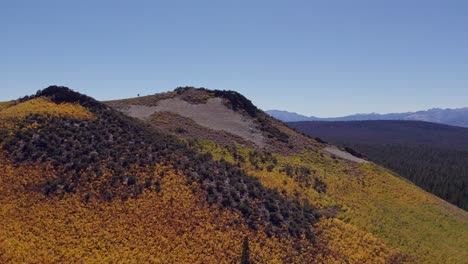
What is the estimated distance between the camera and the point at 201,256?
32.6 meters

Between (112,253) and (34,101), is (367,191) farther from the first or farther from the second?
(34,101)

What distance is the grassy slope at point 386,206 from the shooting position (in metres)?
44.4

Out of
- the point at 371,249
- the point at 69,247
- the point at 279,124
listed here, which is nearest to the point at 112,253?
the point at 69,247

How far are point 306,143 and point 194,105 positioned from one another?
20.1 metres

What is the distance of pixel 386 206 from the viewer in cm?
5244

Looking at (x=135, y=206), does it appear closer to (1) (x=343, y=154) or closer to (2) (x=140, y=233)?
(2) (x=140, y=233)

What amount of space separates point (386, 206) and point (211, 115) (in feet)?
102

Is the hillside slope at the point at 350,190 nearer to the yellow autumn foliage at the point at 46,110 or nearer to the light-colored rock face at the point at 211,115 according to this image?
the light-colored rock face at the point at 211,115

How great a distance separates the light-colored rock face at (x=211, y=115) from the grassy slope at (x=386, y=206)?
327 inches

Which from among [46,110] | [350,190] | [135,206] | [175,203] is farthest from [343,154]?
[46,110]

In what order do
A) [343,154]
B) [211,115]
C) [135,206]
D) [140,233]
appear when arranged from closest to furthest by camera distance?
[140,233] → [135,206] → [211,115] → [343,154]

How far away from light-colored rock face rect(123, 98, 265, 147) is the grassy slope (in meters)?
8.31

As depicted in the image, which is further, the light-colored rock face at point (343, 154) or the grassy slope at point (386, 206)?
the light-colored rock face at point (343, 154)

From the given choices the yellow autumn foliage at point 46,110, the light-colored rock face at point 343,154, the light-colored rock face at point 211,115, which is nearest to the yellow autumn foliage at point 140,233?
the yellow autumn foliage at point 46,110
